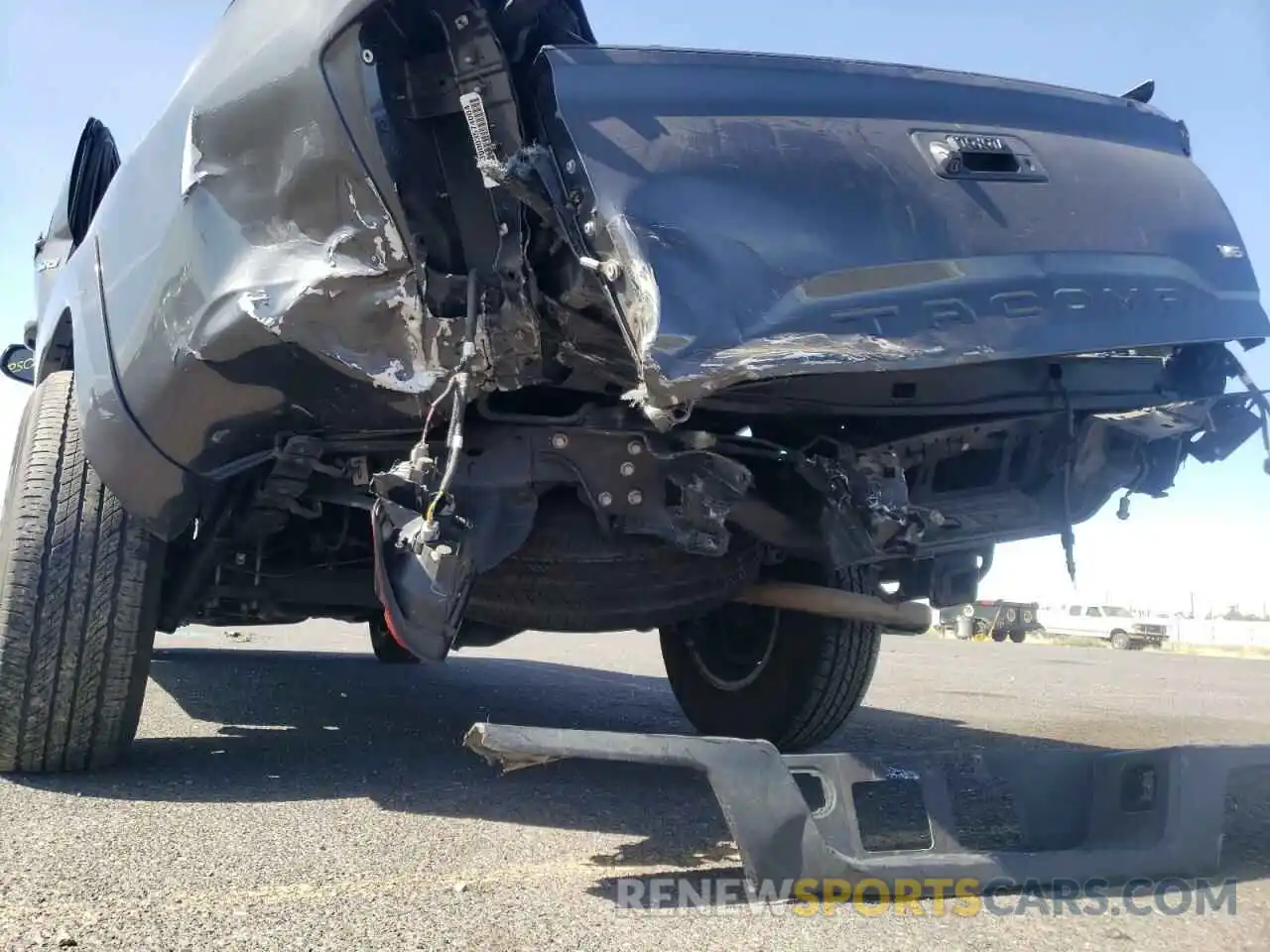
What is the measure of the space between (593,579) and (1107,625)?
26.5 meters

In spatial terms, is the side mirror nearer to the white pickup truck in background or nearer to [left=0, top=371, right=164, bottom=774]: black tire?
[left=0, top=371, right=164, bottom=774]: black tire

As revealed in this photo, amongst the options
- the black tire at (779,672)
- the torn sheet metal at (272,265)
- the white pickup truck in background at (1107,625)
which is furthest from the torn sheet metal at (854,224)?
the white pickup truck in background at (1107,625)

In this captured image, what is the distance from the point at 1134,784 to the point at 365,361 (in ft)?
6.54

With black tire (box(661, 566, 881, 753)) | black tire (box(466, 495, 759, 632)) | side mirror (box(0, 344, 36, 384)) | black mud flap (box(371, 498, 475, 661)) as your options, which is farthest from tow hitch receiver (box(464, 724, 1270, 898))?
side mirror (box(0, 344, 36, 384))

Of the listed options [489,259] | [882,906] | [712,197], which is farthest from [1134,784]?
[489,259]

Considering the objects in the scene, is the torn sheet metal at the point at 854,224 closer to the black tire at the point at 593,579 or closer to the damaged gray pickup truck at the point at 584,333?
the damaged gray pickup truck at the point at 584,333

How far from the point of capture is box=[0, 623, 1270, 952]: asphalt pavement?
1905mm

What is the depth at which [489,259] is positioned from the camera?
2336 millimetres

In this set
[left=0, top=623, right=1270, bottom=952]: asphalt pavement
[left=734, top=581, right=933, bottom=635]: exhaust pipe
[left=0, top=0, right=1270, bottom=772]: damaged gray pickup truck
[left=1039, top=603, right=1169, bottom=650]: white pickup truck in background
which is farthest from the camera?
[left=1039, top=603, right=1169, bottom=650]: white pickup truck in background

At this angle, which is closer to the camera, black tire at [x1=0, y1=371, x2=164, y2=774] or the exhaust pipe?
black tire at [x1=0, y1=371, x2=164, y2=774]

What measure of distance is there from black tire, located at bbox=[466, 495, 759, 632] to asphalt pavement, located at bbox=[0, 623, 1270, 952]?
1.71 feet

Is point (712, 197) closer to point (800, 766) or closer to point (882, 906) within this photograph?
point (800, 766)

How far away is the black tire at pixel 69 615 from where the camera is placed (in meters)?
2.90

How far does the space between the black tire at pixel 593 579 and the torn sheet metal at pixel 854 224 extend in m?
0.84
